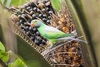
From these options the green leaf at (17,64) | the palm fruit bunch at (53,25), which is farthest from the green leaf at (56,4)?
the green leaf at (17,64)

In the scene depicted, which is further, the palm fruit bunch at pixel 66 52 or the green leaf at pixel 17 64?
the palm fruit bunch at pixel 66 52

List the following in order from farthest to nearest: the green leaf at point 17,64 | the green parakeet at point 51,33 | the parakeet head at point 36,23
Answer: the parakeet head at point 36,23, the green parakeet at point 51,33, the green leaf at point 17,64

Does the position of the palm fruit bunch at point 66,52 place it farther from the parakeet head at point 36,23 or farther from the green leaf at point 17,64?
the green leaf at point 17,64

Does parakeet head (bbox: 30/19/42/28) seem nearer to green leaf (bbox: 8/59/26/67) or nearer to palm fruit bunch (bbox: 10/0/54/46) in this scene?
palm fruit bunch (bbox: 10/0/54/46)

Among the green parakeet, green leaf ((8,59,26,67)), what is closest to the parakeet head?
the green parakeet

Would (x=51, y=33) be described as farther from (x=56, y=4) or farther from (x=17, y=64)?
(x=17, y=64)

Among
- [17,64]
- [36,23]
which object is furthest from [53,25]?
[17,64]
